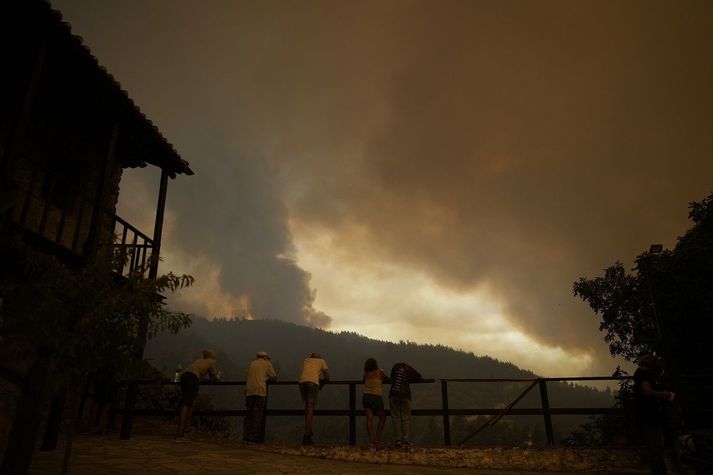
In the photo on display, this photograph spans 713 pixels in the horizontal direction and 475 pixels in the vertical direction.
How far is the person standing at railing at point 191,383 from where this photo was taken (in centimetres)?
816

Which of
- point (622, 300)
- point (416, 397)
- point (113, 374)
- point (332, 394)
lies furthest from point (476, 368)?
point (113, 374)

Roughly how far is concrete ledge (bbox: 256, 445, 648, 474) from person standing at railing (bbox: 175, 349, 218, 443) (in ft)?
6.20

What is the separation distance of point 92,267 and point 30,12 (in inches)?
171

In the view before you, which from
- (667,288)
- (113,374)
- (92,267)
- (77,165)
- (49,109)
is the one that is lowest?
(113,374)

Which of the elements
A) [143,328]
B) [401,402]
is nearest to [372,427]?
[401,402]

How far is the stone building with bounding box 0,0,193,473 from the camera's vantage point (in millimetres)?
5973

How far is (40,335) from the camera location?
4055 mm

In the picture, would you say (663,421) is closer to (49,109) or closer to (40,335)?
(40,335)

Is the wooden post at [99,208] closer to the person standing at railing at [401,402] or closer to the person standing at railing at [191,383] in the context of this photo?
the person standing at railing at [191,383]

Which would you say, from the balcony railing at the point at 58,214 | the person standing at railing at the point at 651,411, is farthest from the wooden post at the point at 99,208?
the person standing at railing at the point at 651,411

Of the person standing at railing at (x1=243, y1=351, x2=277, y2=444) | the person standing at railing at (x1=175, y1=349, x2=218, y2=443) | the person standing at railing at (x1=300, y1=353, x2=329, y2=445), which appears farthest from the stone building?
the person standing at railing at (x1=300, y1=353, x2=329, y2=445)

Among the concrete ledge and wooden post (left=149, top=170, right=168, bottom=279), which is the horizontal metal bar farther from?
wooden post (left=149, top=170, right=168, bottom=279)

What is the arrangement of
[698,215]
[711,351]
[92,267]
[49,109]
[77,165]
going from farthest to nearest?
1. [698,215]
2. [711,351]
3. [77,165]
4. [49,109]
5. [92,267]

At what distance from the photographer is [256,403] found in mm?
8391
